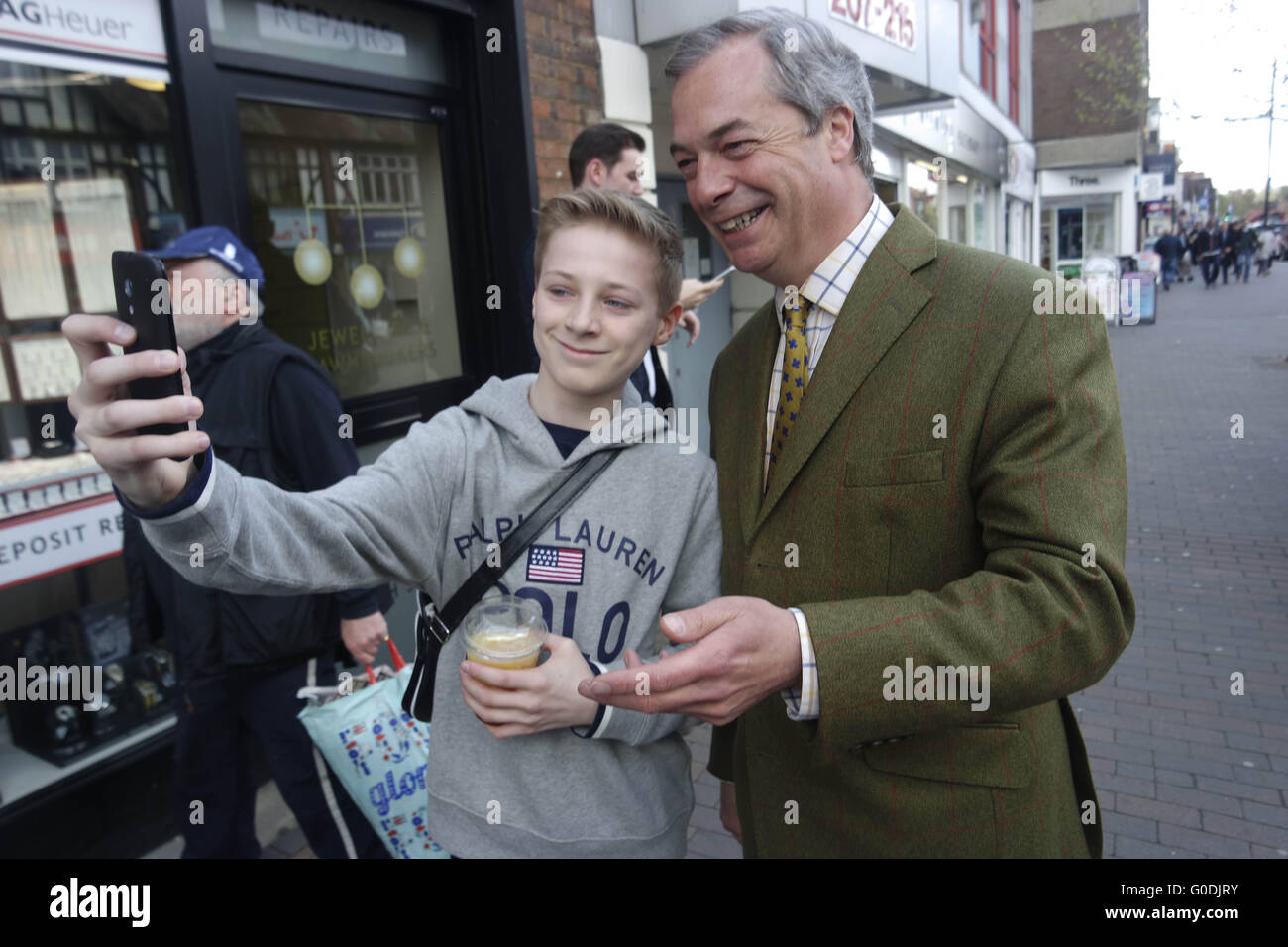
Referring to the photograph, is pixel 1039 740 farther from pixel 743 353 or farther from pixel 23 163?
pixel 23 163

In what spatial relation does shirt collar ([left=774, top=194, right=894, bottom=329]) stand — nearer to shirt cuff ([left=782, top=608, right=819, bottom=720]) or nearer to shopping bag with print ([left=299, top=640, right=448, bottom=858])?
shirt cuff ([left=782, top=608, right=819, bottom=720])

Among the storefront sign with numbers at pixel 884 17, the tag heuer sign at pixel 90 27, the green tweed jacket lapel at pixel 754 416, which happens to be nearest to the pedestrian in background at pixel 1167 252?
the storefront sign with numbers at pixel 884 17

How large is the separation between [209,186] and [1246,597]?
6.03 meters

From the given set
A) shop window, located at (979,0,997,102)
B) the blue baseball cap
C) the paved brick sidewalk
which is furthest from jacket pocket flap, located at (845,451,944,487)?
shop window, located at (979,0,997,102)

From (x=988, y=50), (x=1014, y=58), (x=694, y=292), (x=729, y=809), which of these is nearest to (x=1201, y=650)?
(x=694, y=292)

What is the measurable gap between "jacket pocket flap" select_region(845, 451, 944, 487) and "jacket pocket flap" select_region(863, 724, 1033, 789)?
1.42ft

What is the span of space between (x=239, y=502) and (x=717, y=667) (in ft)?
2.30

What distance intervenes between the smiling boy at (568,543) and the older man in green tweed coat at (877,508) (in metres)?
0.15

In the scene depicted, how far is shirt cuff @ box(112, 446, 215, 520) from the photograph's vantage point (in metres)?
1.12

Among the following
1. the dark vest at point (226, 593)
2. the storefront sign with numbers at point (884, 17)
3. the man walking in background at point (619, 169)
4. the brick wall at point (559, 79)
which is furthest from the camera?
the storefront sign with numbers at point (884, 17)

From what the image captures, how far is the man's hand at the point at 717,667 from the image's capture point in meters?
1.16

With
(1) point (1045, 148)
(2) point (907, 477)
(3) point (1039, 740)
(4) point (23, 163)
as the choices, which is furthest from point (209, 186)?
(1) point (1045, 148)

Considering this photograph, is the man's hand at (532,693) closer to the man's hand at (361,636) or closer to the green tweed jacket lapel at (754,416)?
the green tweed jacket lapel at (754,416)

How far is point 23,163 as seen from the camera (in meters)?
3.14
